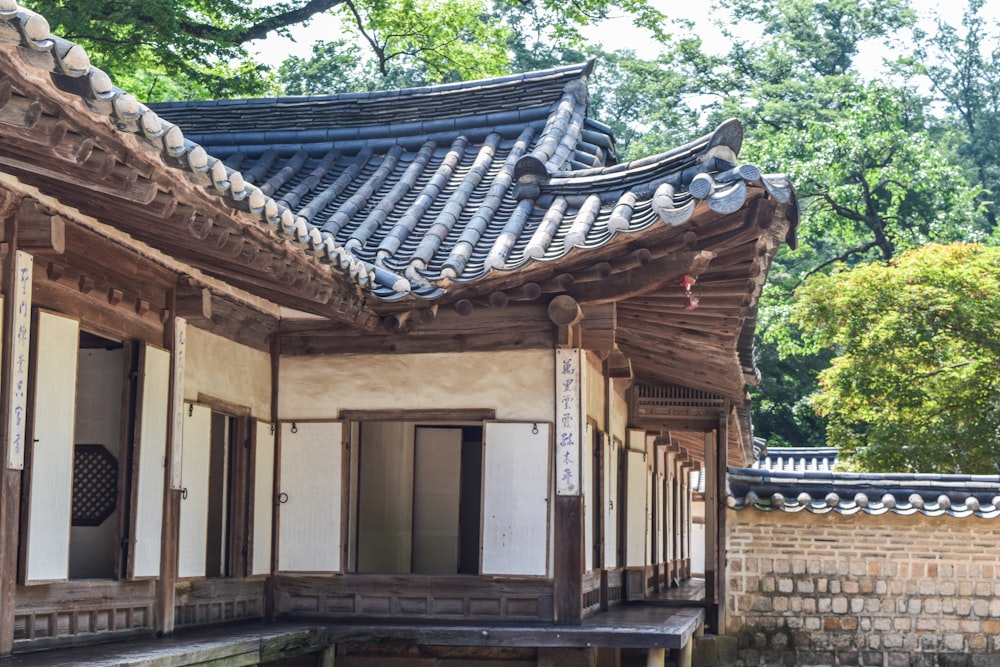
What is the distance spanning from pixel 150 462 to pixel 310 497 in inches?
89.3

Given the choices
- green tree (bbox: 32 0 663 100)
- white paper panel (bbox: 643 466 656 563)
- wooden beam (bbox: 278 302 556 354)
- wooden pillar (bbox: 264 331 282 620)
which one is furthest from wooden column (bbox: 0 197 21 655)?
green tree (bbox: 32 0 663 100)

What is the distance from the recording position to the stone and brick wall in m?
13.0

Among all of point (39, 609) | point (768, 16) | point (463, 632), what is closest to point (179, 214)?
point (39, 609)

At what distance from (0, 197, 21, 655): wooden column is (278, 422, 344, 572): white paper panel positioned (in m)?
3.80

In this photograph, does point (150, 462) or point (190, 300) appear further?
point (190, 300)

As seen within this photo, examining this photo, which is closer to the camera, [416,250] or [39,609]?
[39,609]

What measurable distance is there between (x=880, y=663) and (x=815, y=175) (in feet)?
66.3

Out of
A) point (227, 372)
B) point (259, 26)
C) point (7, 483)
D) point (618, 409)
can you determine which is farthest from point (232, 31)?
point (7, 483)

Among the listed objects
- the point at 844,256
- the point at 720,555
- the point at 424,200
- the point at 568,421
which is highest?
the point at 844,256

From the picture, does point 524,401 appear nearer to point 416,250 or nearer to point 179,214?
point 416,250

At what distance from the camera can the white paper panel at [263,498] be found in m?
10.5

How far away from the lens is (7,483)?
22.6 ft

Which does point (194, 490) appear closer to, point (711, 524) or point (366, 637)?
point (366, 637)

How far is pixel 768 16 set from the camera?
140ft
